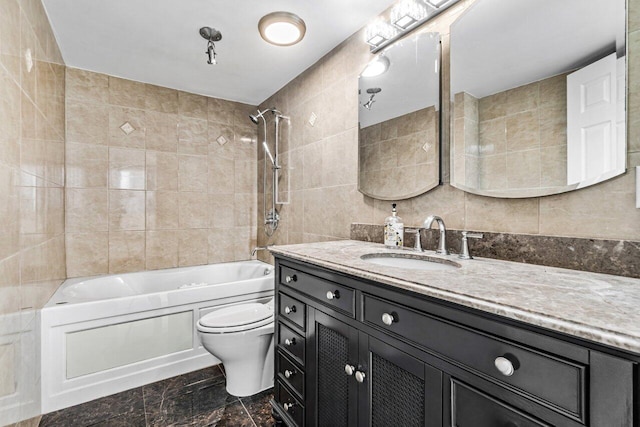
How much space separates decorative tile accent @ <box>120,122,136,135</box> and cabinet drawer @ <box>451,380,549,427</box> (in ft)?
10.2

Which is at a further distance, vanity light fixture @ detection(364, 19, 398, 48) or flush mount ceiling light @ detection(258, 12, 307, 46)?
flush mount ceiling light @ detection(258, 12, 307, 46)

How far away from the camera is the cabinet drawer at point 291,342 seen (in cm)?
142

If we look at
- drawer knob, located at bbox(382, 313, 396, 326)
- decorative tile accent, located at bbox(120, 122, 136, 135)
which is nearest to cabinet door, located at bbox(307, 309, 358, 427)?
drawer knob, located at bbox(382, 313, 396, 326)

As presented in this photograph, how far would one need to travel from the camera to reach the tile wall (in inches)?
46.6

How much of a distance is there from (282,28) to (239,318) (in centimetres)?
188

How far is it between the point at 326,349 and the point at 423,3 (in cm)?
171

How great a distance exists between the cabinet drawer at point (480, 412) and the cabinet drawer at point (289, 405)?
867 mm

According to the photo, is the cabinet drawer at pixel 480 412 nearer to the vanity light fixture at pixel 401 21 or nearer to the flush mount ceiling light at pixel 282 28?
the vanity light fixture at pixel 401 21

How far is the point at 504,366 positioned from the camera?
0.66 m

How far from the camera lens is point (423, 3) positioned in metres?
1.53

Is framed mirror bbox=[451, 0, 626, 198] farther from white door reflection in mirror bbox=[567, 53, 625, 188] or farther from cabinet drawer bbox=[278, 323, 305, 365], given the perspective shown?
cabinet drawer bbox=[278, 323, 305, 365]

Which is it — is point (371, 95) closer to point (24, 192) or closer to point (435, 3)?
point (435, 3)

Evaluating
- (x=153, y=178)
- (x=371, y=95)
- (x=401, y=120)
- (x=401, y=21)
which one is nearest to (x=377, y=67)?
(x=371, y=95)

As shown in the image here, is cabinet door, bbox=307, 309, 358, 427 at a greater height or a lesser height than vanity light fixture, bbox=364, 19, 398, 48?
lesser
